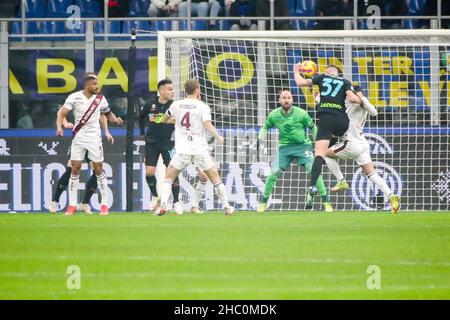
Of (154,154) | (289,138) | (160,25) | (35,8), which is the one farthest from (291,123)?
(35,8)

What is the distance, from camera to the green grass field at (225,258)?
357 inches

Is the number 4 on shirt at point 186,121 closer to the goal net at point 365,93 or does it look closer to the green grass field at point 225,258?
the green grass field at point 225,258

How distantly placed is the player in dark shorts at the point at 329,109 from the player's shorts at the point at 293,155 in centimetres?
115

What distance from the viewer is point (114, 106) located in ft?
68.8

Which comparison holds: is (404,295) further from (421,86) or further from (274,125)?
(421,86)

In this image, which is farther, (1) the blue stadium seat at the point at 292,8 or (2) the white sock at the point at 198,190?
(1) the blue stadium seat at the point at 292,8

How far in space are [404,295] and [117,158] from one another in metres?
12.7

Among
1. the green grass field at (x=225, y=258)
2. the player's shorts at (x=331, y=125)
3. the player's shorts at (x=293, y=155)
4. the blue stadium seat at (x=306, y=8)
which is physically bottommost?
the green grass field at (x=225, y=258)

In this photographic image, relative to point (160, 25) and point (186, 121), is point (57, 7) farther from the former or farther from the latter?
point (186, 121)

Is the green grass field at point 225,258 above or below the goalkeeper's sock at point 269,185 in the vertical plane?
below

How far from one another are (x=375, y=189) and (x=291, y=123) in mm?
2441

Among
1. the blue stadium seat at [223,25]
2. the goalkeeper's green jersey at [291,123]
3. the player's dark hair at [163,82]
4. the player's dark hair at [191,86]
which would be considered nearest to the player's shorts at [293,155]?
the goalkeeper's green jersey at [291,123]

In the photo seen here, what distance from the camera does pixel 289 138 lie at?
63.4 feet

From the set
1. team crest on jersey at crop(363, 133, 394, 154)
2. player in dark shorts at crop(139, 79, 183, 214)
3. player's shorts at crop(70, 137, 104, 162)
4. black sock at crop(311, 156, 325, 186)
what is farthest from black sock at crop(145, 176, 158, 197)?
team crest on jersey at crop(363, 133, 394, 154)
